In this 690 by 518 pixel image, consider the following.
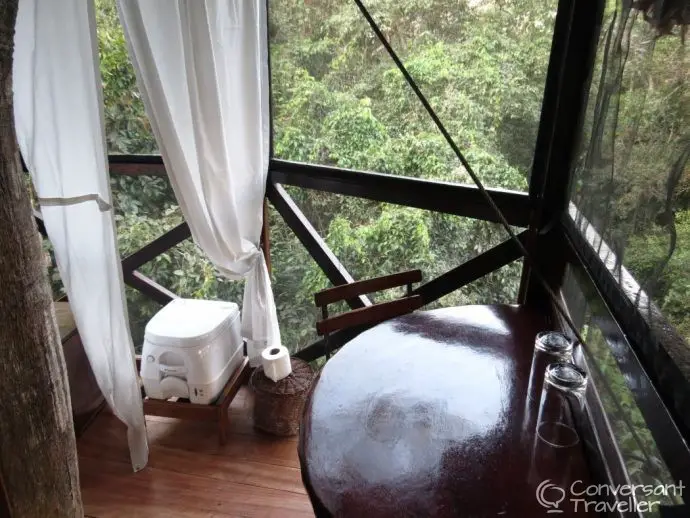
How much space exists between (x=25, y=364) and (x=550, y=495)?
1370 mm

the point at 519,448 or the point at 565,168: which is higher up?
the point at 565,168

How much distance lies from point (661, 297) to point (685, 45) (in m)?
0.49

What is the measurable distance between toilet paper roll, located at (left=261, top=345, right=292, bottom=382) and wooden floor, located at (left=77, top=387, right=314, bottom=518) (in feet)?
1.06

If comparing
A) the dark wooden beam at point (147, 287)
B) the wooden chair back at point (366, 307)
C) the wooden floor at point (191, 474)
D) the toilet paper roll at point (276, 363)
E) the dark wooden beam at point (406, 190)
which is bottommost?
the wooden floor at point (191, 474)

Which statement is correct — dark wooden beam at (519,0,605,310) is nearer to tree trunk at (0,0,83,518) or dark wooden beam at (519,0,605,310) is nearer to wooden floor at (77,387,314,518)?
wooden floor at (77,387,314,518)

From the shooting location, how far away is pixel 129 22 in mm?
1692

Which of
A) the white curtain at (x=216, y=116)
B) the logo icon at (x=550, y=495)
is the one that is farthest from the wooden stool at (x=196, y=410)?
the logo icon at (x=550, y=495)

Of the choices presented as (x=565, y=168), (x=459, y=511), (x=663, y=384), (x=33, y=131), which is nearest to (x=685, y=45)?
(x=663, y=384)

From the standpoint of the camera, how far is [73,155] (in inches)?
64.7

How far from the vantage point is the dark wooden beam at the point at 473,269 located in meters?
2.06

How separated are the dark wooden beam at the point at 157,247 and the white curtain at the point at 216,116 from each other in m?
0.55

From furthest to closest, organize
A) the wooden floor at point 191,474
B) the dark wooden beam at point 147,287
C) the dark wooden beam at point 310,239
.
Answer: the dark wooden beam at point 147,287, the dark wooden beam at point 310,239, the wooden floor at point 191,474

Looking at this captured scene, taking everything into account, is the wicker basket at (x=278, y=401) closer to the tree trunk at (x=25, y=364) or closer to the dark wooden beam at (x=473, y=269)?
the dark wooden beam at (x=473, y=269)

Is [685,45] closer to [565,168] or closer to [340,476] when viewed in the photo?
[565,168]
